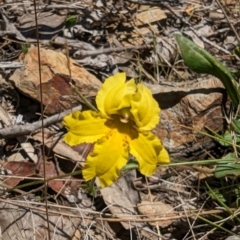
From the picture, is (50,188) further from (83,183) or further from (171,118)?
(171,118)

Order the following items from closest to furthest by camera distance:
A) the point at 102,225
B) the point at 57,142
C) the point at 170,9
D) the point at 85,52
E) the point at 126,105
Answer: the point at 126,105
the point at 102,225
the point at 57,142
the point at 85,52
the point at 170,9

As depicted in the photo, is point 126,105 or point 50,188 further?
point 50,188

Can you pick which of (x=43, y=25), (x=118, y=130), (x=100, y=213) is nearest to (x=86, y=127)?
(x=118, y=130)

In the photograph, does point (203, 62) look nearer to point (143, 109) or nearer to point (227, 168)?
point (227, 168)

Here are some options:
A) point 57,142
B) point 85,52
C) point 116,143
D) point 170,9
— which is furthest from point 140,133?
point 170,9

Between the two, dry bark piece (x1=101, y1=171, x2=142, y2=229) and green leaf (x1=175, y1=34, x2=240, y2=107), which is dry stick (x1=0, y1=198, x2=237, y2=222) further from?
green leaf (x1=175, y1=34, x2=240, y2=107)

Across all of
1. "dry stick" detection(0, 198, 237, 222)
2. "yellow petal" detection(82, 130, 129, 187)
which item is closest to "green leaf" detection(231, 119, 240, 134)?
"dry stick" detection(0, 198, 237, 222)

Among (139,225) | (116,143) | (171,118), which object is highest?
(116,143)
